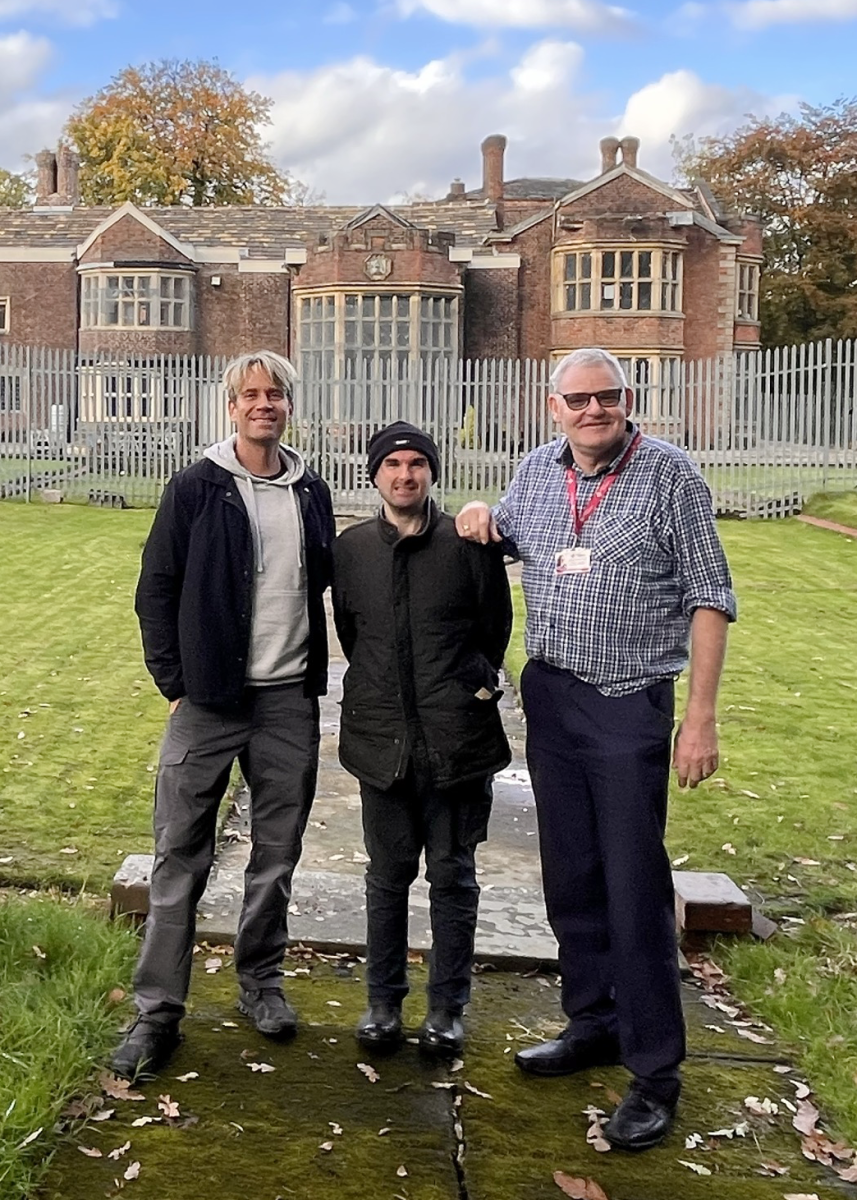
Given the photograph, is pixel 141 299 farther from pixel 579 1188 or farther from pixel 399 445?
pixel 579 1188

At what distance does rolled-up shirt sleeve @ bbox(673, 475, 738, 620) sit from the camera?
3.36m

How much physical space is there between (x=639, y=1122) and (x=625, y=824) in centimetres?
74

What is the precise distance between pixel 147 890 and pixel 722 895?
203 centimetres

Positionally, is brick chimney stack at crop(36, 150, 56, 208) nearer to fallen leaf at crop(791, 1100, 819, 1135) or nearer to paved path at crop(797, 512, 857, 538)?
paved path at crop(797, 512, 857, 538)

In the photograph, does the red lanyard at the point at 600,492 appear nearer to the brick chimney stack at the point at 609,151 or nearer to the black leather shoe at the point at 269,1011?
the black leather shoe at the point at 269,1011

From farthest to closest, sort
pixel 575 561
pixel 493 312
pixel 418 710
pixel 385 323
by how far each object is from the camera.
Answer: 1. pixel 493 312
2. pixel 385 323
3. pixel 418 710
4. pixel 575 561

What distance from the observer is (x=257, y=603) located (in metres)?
3.78

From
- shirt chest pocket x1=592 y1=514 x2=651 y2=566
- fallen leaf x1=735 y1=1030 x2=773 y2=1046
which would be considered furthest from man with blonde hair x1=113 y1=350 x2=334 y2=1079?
fallen leaf x1=735 y1=1030 x2=773 y2=1046

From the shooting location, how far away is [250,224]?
128 ft

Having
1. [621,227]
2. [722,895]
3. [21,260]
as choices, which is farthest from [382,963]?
[21,260]

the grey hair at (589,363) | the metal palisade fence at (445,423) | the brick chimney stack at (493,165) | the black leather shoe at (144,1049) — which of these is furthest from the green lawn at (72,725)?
the brick chimney stack at (493,165)

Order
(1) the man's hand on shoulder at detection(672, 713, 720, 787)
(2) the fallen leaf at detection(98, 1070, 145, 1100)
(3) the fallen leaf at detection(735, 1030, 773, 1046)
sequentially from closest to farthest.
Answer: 1. (1) the man's hand on shoulder at detection(672, 713, 720, 787)
2. (2) the fallen leaf at detection(98, 1070, 145, 1100)
3. (3) the fallen leaf at detection(735, 1030, 773, 1046)

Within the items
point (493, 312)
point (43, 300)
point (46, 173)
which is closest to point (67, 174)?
point (46, 173)

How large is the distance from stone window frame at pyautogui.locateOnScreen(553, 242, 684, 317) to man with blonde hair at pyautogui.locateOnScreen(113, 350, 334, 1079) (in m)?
31.7
